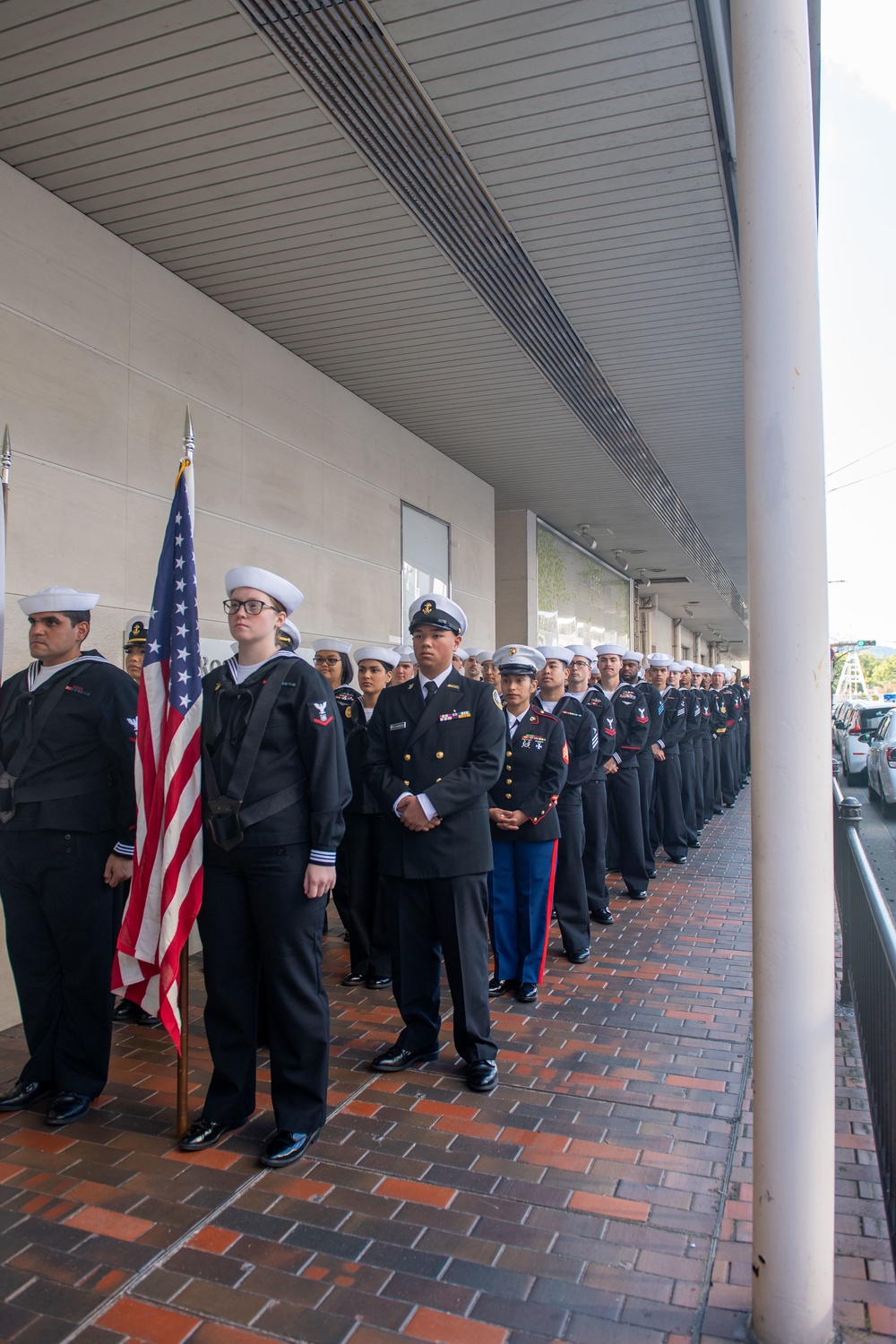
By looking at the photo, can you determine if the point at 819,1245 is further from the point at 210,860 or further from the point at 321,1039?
the point at 210,860

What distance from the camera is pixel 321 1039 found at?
3.41m

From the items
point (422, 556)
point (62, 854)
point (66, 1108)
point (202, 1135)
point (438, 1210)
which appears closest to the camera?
point (438, 1210)

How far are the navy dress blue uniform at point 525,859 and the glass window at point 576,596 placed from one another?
9.91 metres

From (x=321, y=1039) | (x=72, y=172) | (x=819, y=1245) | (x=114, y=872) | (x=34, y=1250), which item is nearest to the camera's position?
(x=819, y=1245)

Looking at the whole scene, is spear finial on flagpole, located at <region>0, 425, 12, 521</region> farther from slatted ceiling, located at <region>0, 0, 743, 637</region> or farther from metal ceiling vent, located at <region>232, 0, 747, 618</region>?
metal ceiling vent, located at <region>232, 0, 747, 618</region>

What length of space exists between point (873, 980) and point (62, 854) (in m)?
3.10

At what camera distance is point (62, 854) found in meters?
3.71

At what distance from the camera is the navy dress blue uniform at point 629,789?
7434mm

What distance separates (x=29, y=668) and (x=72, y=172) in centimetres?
292

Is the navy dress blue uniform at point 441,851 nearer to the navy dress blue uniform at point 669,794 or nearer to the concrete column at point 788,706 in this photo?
the concrete column at point 788,706

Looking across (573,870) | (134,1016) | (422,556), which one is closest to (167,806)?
(134,1016)

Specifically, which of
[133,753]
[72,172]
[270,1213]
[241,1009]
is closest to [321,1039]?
[241,1009]

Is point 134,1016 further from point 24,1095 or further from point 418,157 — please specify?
point 418,157

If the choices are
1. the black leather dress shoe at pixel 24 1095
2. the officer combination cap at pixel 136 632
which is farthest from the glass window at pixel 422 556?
the black leather dress shoe at pixel 24 1095
